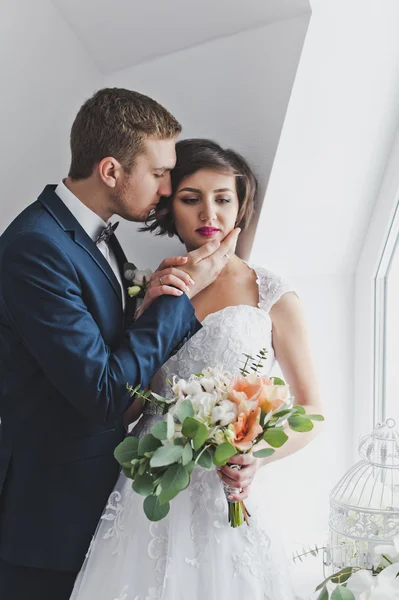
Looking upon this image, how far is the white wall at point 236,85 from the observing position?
6.81 feet

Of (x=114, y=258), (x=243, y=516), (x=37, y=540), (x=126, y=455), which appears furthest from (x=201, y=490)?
(x=114, y=258)

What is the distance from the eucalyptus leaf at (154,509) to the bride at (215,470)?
20cm

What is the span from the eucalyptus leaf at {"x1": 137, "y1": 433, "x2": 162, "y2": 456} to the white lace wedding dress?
31 centimetres

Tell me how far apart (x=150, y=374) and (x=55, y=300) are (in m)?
0.31

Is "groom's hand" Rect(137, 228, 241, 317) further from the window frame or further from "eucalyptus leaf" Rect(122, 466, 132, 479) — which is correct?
the window frame

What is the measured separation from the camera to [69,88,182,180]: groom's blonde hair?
195 cm

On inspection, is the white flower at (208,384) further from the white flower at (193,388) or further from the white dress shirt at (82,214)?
the white dress shirt at (82,214)

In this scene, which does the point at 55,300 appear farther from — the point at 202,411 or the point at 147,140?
the point at 147,140

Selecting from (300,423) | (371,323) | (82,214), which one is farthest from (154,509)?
(371,323)

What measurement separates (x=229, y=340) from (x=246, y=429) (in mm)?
439

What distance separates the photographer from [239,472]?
1.64 m

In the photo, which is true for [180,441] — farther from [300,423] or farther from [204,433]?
[300,423]

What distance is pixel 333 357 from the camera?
8.60 ft

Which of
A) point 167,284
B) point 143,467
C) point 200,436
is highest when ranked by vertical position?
point 167,284
